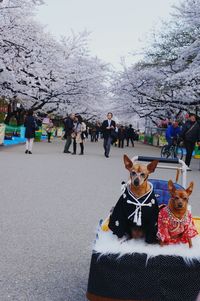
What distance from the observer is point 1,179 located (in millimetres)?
9070

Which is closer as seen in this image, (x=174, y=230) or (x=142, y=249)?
(x=142, y=249)

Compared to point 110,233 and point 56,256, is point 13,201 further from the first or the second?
point 110,233

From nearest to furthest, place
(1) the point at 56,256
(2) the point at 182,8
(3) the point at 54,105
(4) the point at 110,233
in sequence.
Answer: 1. (4) the point at 110,233
2. (1) the point at 56,256
3. (2) the point at 182,8
4. (3) the point at 54,105

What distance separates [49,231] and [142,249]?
2387 mm

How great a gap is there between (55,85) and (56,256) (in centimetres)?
2831

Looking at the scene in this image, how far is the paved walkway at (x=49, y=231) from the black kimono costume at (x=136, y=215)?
670mm

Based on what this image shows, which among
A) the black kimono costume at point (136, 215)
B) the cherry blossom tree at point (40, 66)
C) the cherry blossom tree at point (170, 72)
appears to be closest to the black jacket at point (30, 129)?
the cherry blossom tree at point (40, 66)

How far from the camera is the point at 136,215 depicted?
2613 millimetres

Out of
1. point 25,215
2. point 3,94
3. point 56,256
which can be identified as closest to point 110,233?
point 56,256

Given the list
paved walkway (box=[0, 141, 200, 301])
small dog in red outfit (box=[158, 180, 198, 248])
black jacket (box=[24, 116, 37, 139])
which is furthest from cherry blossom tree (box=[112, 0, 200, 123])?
small dog in red outfit (box=[158, 180, 198, 248])

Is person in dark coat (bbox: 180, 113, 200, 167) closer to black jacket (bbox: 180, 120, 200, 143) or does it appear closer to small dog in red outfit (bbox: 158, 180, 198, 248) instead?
black jacket (bbox: 180, 120, 200, 143)

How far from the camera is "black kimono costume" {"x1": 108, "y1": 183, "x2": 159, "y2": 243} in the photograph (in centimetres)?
261

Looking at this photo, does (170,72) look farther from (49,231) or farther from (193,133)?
(49,231)

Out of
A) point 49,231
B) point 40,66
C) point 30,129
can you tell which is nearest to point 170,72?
point 40,66
